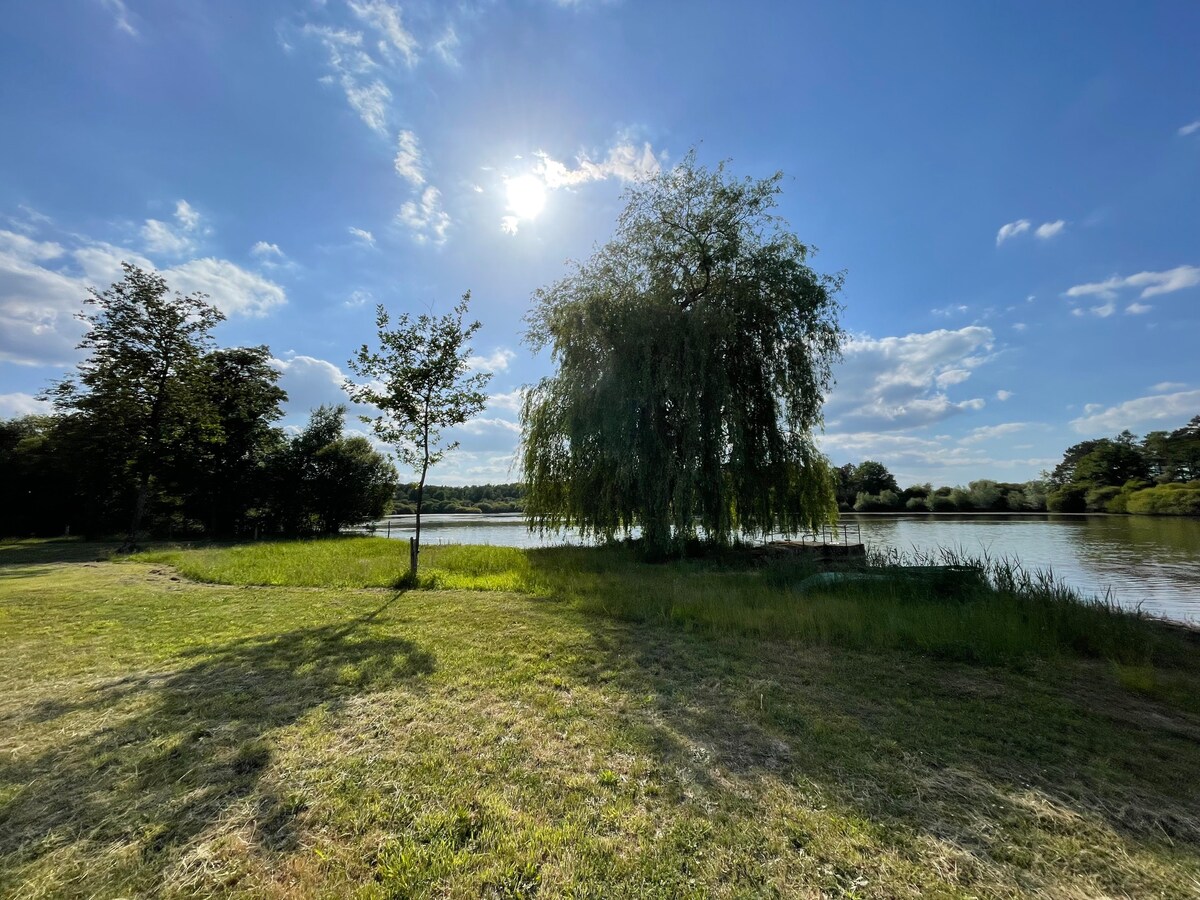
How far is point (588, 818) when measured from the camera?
7.18ft

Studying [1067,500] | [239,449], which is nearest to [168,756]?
[239,449]

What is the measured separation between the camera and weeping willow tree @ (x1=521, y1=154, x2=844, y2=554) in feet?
39.0

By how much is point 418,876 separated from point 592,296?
13106 millimetres

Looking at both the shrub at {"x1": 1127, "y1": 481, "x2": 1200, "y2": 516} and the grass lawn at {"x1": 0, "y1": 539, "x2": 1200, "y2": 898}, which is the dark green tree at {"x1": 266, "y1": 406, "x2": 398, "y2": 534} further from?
the shrub at {"x1": 1127, "y1": 481, "x2": 1200, "y2": 516}

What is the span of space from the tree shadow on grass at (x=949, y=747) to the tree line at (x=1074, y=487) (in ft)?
156

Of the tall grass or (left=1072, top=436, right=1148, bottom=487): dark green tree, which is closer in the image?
the tall grass

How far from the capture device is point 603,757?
276 centimetres

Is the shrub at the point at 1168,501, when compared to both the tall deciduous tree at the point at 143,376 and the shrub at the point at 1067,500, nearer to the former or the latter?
the shrub at the point at 1067,500

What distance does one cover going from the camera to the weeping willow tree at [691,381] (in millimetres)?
11898

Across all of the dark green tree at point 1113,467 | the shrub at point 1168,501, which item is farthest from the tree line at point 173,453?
the dark green tree at point 1113,467

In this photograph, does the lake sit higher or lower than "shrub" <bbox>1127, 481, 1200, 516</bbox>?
lower

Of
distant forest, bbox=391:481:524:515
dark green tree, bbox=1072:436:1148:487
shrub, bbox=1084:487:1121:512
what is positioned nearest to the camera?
shrub, bbox=1084:487:1121:512

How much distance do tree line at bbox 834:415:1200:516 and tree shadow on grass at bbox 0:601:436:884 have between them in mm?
50371

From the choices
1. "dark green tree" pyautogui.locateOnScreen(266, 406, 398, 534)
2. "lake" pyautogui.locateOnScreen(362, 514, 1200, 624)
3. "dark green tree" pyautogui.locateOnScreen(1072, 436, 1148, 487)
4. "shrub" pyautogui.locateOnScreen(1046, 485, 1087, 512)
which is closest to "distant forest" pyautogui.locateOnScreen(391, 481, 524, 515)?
"dark green tree" pyautogui.locateOnScreen(266, 406, 398, 534)
